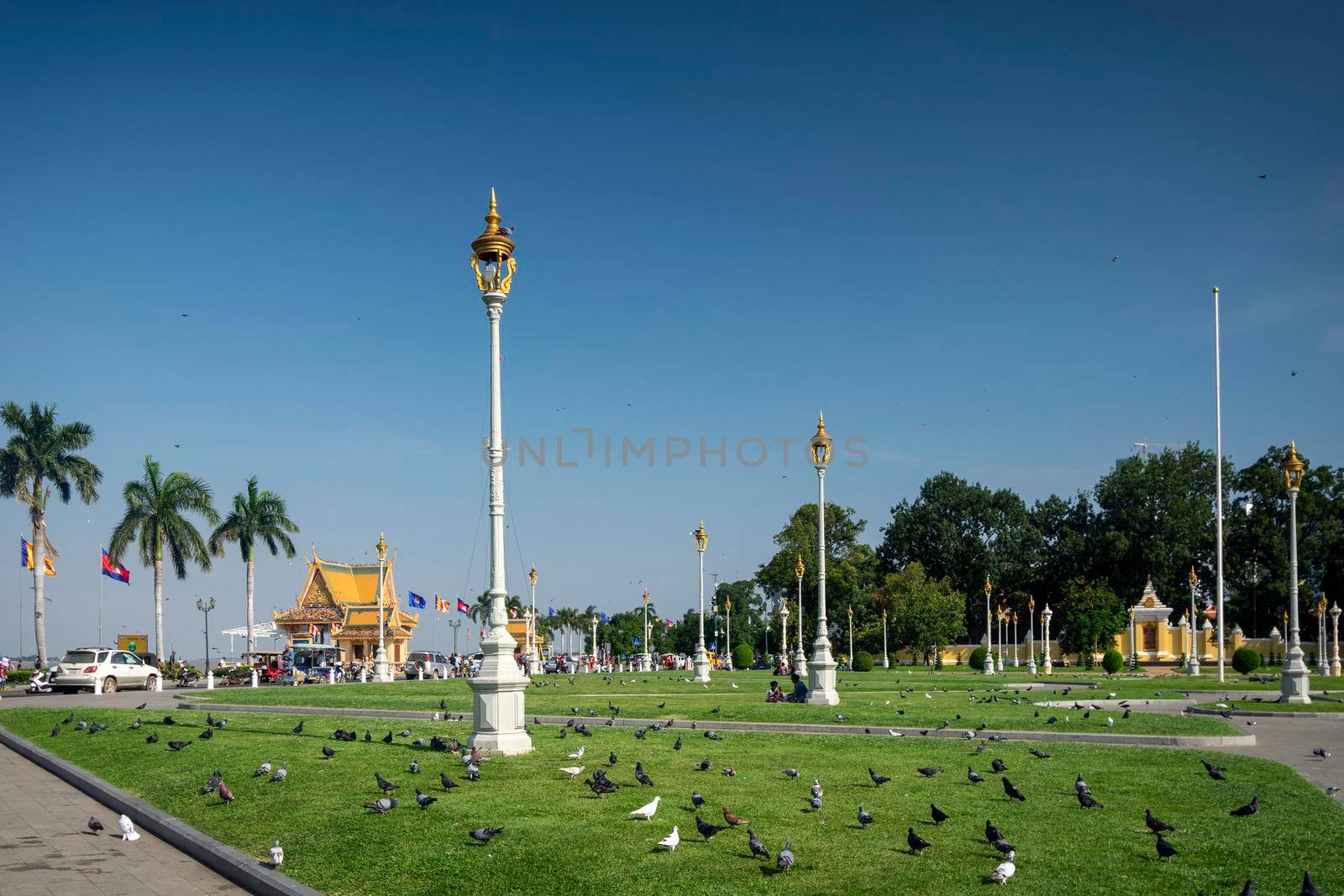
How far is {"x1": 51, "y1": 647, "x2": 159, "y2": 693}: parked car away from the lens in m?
39.5

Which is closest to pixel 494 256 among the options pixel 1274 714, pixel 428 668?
pixel 1274 714

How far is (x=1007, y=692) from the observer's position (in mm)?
35438

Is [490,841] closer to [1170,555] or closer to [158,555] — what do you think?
[158,555]

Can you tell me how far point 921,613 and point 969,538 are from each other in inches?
730

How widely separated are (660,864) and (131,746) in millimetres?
12964

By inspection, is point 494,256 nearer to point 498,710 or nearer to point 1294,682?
point 498,710

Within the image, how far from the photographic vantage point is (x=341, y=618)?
7950cm

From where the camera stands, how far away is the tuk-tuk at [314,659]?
54562 mm

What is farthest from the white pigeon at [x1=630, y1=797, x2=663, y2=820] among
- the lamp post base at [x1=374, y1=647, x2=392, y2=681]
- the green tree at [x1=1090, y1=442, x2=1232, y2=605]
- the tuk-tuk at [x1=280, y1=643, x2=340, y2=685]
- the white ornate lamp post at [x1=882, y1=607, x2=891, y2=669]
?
the green tree at [x1=1090, y1=442, x2=1232, y2=605]

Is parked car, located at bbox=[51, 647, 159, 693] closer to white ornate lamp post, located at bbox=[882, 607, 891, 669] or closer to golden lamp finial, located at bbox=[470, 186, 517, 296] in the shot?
golden lamp finial, located at bbox=[470, 186, 517, 296]

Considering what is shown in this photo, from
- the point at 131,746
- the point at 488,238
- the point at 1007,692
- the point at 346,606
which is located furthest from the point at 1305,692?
the point at 346,606

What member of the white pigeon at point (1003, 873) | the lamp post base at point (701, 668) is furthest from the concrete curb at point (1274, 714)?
the white pigeon at point (1003, 873)

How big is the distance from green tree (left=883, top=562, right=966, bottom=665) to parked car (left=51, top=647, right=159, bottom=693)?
54586 mm

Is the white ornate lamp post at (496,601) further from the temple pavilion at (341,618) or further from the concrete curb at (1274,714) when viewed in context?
the temple pavilion at (341,618)
